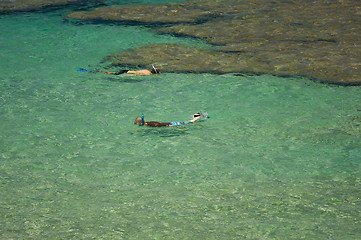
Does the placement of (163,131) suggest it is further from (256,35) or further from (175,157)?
(256,35)

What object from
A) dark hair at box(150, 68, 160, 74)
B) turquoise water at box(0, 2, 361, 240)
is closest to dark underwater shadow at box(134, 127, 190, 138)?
turquoise water at box(0, 2, 361, 240)

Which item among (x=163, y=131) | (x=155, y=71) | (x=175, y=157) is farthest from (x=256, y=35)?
(x=175, y=157)

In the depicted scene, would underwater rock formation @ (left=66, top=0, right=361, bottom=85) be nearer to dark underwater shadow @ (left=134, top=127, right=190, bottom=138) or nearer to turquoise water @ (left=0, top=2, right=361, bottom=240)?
turquoise water @ (left=0, top=2, right=361, bottom=240)

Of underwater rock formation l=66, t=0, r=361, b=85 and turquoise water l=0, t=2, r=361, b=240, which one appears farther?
underwater rock formation l=66, t=0, r=361, b=85

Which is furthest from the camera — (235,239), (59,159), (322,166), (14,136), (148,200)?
(14,136)

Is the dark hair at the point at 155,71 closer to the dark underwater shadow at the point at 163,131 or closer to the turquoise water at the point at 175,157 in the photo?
the turquoise water at the point at 175,157

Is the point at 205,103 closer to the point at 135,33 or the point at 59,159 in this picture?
the point at 59,159

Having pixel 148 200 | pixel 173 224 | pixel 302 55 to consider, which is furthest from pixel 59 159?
pixel 302 55
